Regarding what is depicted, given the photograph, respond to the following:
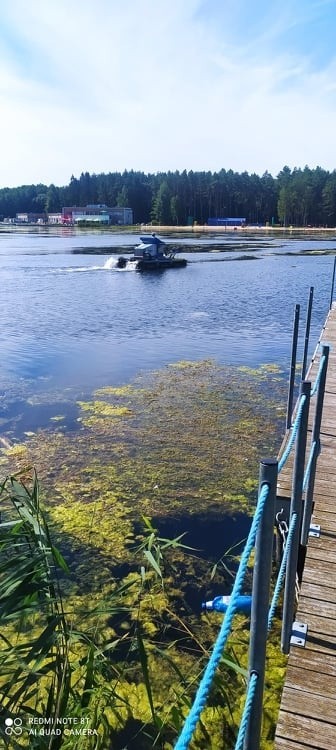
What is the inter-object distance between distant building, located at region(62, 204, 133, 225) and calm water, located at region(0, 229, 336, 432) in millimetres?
106887

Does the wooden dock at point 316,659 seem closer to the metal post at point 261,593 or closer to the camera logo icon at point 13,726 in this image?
the metal post at point 261,593

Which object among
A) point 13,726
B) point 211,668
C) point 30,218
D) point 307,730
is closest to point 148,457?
point 13,726

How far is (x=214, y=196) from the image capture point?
14062 centimetres

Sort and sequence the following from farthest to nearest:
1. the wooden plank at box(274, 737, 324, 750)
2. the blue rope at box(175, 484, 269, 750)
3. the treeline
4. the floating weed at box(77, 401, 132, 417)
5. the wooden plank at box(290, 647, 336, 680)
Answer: the treeline < the floating weed at box(77, 401, 132, 417) < the wooden plank at box(290, 647, 336, 680) < the wooden plank at box(274, 737, 324, 750) < the blue rope at box(175, 484, 269, 750)

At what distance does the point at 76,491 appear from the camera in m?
8.03

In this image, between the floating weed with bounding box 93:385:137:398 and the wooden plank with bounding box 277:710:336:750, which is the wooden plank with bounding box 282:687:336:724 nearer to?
the wooden plank with bounding box 277:710:336:750

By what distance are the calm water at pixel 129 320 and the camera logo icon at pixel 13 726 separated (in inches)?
310

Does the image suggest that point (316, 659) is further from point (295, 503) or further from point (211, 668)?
point (211, 668)

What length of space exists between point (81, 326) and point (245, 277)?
19.6 metres

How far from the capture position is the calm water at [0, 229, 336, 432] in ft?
49.3

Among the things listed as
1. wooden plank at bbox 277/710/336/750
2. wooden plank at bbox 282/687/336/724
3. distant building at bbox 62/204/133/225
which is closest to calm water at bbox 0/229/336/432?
wooden plank at bbox 282/687/336/724

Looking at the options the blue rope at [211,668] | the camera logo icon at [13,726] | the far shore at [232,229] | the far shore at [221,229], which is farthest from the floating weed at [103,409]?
the far shore at [232,229]

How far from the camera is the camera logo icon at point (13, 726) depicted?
3.20 meters

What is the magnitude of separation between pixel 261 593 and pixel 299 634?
165cm
